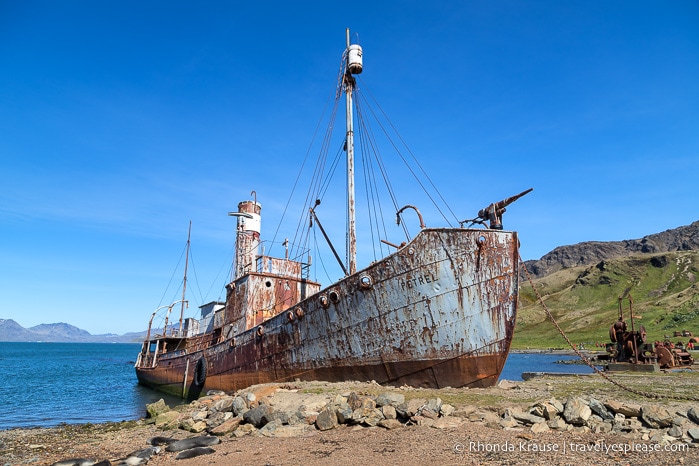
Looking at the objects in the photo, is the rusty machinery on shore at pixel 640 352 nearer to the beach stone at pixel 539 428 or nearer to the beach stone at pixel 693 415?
the beach stone at pixel 693 415

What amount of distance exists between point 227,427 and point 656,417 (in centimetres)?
912

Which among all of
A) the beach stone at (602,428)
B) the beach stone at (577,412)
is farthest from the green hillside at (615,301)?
the beach stone at (602,428)

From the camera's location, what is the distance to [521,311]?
124 m

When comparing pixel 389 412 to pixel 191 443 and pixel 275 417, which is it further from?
pixel 191 443

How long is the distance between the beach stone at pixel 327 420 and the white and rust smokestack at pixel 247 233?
17587mm

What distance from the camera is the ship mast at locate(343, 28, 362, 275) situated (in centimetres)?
1770

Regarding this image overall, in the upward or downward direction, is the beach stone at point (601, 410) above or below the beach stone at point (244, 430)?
above

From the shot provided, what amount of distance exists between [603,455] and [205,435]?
8757 millimetres

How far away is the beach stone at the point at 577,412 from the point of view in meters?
8.57

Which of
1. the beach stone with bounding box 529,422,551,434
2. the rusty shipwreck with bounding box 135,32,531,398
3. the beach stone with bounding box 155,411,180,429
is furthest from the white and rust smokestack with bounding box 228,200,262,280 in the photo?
the beach stone with bounding box 529,422,551,434

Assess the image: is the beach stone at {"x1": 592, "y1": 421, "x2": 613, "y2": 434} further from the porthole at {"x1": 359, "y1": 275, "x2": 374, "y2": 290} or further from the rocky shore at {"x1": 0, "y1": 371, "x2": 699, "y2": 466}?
the porthole at {"x1": 359, "y1": 275, "x2": 374, "y2": 290}

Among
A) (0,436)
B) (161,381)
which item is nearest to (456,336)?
(0,436)

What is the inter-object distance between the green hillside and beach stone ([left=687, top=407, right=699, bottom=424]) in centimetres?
6709

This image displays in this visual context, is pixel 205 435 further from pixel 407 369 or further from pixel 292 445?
pixel 407 369
